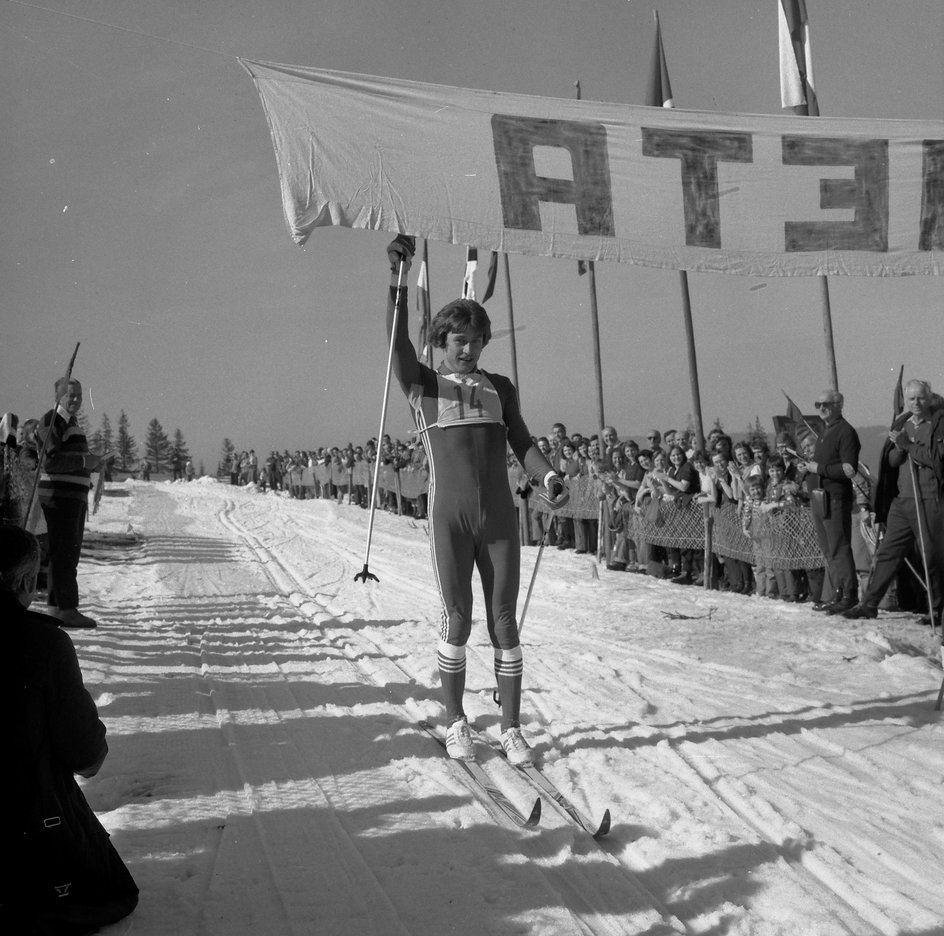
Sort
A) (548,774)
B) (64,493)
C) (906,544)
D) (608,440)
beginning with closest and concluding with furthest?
(548,774), (64,493), (906,544), (608,440)

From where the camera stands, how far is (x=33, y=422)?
35.9 ft

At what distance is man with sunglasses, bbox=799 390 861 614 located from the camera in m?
8.32

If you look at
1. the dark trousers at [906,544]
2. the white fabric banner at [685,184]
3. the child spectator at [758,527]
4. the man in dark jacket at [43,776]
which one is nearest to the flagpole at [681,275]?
the child spectator at [758,527]

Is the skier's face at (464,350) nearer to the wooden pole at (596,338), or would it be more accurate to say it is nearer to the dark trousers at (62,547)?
the dark trousers at (62,547)

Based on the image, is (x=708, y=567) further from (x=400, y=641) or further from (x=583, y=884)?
(x=583, y=884)

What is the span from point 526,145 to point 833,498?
16.3 ft

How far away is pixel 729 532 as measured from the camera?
10.2m

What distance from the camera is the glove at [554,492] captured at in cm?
405

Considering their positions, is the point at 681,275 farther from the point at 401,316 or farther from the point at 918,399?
the point at 401,316

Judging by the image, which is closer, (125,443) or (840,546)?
(840,546)

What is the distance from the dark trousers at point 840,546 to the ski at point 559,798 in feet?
18.0

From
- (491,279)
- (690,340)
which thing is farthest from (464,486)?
(491,279)

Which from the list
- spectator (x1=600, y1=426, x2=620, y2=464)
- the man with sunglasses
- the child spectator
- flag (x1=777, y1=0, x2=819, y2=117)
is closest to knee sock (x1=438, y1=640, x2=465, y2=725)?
the man with sunglasses

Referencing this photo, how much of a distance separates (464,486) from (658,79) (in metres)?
15.2
